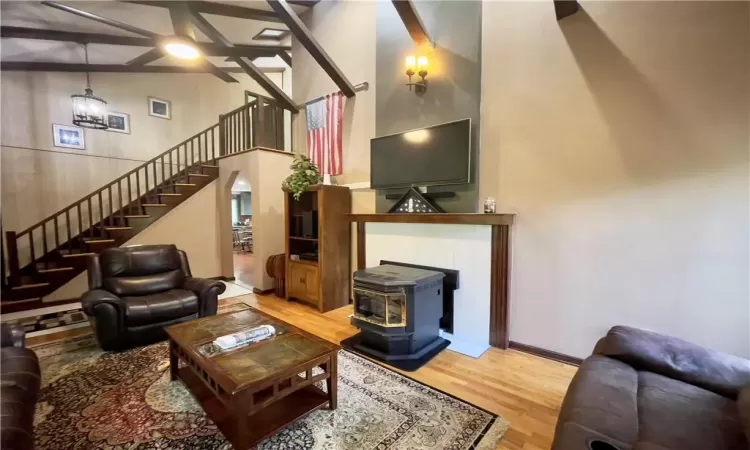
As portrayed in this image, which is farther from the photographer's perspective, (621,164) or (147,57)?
(147,57)

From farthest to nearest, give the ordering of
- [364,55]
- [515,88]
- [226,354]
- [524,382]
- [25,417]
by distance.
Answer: [364,55] → [515,88] → [524,382] → [226,354] → [25,417]

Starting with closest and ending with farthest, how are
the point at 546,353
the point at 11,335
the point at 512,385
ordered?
1. the point at 11,335
2. the point at 512,385
3. the point at 546,353

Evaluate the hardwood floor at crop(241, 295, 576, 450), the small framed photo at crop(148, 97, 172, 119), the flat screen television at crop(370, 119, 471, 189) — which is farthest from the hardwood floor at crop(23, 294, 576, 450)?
the small framed photo at crop(148, 97, 172, 119)

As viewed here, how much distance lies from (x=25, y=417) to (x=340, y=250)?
10.3 ft

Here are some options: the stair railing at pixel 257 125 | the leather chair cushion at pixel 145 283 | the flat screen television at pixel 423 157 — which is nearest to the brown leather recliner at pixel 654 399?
the flat screen television at pixel 423 157

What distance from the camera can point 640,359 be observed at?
174 cm

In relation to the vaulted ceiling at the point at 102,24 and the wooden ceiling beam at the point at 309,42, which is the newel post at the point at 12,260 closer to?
the vaulted ceiling at the point at 102,24

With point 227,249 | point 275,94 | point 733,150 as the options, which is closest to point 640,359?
point 733,150

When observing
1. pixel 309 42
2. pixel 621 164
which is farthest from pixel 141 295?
pixel 621 164

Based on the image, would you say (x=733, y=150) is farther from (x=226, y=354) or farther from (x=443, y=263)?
(x=226, y=354)

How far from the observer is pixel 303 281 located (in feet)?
Answer: 14.1

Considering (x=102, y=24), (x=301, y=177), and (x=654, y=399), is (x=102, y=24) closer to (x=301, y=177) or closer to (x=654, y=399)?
(x=301, y=177)

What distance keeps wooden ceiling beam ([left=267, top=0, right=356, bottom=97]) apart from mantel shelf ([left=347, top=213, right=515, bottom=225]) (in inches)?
75.0

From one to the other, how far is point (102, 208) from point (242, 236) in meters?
6.05
